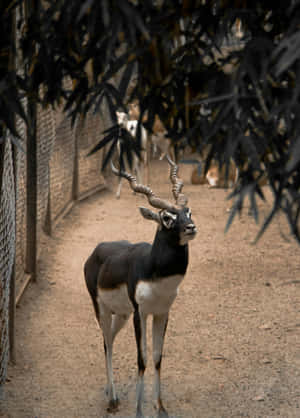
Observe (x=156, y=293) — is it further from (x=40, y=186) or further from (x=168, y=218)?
(x=40, y=186)

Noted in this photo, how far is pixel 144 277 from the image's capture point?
3.61m

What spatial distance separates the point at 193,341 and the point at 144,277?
1.63 m

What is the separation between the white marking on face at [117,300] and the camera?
3877 millimetres

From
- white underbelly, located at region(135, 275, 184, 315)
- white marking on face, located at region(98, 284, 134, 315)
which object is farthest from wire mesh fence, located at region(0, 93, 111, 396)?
white underbelly, located at region(135, 275, 184, 315)

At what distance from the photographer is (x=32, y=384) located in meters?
4.29

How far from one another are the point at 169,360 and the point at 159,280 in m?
1.39

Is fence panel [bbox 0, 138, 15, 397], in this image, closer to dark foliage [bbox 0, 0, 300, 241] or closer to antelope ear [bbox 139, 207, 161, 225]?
antelope ear [bbox 139, 207, 161, 225]

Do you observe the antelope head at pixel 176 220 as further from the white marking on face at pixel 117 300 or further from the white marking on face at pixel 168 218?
the white marking on face at pixel 117 300

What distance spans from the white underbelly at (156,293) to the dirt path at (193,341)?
2.71 ft

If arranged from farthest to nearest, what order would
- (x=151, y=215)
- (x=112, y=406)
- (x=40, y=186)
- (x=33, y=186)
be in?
(x=40, y=186) < (x=33, y=186) < (x=112, y=406) < (x=151, y=215)

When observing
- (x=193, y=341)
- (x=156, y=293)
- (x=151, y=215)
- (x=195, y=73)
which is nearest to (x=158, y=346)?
(x=156, y=293)

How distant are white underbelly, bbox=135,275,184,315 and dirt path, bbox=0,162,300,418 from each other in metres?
0.83

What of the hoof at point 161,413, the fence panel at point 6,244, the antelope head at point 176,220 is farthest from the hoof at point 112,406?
the antelope head at point 176,220

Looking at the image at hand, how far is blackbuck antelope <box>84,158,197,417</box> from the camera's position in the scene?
11.7ft
